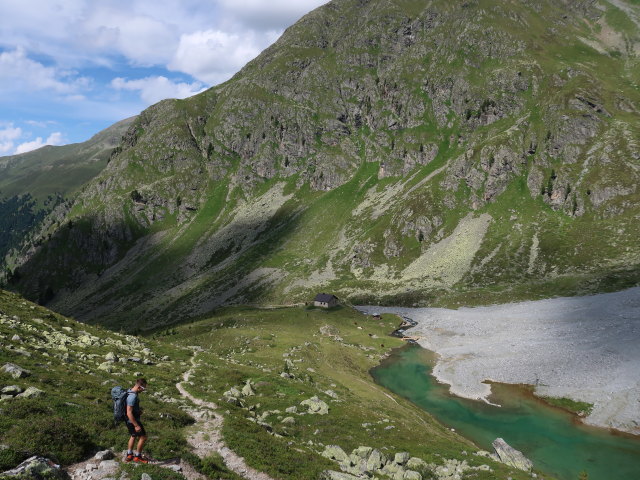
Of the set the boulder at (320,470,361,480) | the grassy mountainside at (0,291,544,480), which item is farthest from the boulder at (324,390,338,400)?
the boulder at (320,470,361,480)

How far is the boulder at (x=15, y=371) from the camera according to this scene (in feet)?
81.3

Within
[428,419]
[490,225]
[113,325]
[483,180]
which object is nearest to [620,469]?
[428,419]

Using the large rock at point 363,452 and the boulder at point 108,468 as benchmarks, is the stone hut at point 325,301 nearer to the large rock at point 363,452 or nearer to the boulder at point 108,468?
the large rock at point 363,452

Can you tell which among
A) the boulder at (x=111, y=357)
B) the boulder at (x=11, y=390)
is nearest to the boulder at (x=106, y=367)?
the boulder at (x=111, y=357)

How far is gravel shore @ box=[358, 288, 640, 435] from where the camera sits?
198ft

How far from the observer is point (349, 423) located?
36.0m

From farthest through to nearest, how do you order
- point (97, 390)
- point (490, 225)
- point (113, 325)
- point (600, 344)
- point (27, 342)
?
point (113, 325) → point (490, 225) → point (600, 344) → point (27, 342) → point (97, 390)

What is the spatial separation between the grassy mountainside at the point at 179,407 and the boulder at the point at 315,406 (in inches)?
26.3

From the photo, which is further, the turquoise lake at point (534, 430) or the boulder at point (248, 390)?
the turquoise lake at point (534, 430)

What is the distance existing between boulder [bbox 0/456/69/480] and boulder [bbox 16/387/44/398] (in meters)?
7.53

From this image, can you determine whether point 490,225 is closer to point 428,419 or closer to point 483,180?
point 483,180

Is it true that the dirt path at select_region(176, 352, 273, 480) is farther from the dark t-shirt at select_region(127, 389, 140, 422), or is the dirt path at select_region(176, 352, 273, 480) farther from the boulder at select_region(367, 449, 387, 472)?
the boulder at select_region(367, 449, 387, 472)

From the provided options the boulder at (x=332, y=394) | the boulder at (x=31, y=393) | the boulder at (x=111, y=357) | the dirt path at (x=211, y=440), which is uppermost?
the boulder at (x=31, y=393)

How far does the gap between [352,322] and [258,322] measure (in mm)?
30032
